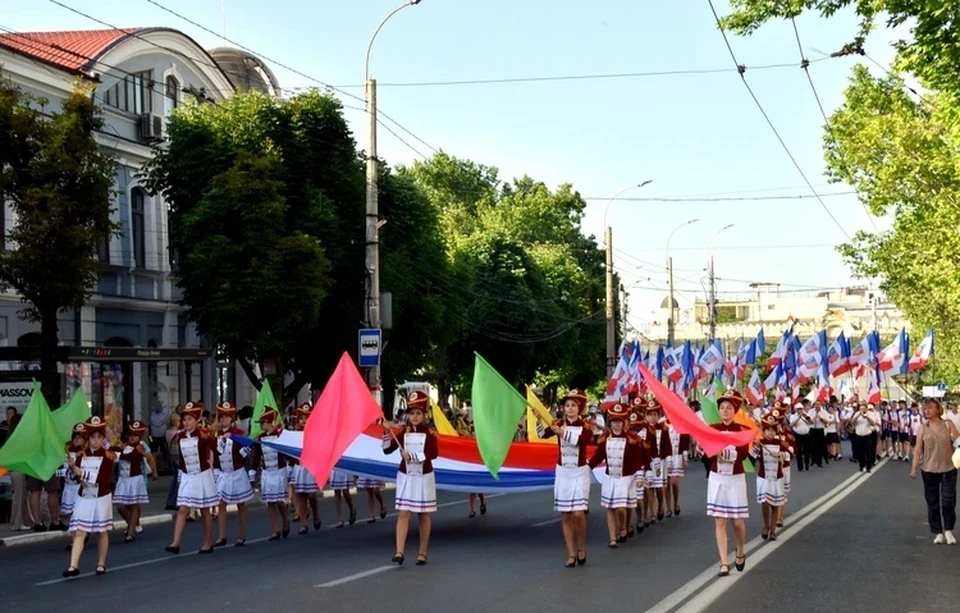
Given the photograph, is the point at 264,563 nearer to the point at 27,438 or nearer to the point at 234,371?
the point at 27,438

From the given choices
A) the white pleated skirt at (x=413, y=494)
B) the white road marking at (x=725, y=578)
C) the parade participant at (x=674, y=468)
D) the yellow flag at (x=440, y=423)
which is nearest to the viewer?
the white road marking at (x=725, y=578)

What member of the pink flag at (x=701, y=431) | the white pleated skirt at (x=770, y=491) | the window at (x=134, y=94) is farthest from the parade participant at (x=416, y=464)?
the window at (x=134, y=94)

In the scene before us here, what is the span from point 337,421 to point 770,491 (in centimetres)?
518

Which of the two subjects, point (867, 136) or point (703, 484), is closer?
point (703, 484)

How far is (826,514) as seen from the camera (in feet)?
67.1

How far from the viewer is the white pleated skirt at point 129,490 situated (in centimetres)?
1817

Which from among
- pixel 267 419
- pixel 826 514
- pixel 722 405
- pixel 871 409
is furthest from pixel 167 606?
pixel 871 409

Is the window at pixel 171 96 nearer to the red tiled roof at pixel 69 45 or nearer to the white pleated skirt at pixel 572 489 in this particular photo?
the red tiled roof at pixel 69 45

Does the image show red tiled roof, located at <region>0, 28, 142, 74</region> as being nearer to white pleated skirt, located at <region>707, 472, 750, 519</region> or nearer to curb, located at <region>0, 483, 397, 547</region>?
curb, located at <region>0, 483, 397, 547</region>

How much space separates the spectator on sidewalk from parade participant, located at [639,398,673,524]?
3959mm

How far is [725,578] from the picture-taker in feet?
42.6

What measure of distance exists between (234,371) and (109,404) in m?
15.0

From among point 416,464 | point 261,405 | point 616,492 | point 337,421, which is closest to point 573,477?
point 416,464

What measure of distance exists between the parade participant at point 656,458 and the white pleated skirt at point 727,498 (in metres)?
5.07
